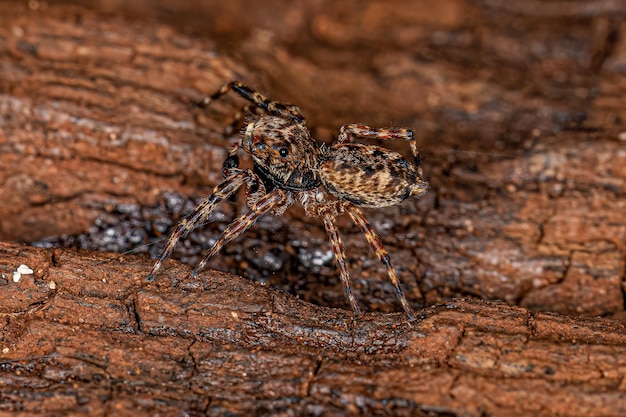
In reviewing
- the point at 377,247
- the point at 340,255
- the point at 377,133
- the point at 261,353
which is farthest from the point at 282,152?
the point at 261,353

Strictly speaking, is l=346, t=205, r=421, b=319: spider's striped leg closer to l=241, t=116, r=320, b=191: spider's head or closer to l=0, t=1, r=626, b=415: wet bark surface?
l=0, t=1, r=626, b=415: wet bark surface

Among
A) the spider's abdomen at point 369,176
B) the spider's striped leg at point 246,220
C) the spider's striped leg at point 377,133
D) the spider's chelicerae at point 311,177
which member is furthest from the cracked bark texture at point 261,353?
the spider's striped leg at point 377,133

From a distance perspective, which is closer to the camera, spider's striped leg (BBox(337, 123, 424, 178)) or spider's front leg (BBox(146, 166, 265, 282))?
spider's front leg (BBox(146, 166, 265, 282))

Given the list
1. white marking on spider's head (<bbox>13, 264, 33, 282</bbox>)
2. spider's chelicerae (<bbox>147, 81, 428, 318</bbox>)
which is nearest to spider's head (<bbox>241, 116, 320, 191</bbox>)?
spider's chelicerae (<bbox>147, 81, 428, 318</bbox>)

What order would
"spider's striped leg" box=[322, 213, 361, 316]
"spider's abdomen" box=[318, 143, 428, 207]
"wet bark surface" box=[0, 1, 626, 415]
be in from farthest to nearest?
1. "spider's abdomen" box=[318, 143, 428, 207]
2. "spider's striped leg" box=[322, 213, 361, 316]
3. "wet bark surface" box=[0, 1, 626, 415]

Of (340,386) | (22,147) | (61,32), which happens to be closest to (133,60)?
(61,32)

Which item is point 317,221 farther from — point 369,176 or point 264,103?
point 264,103

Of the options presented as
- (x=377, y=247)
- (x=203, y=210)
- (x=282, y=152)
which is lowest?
(x=203, y=210)
